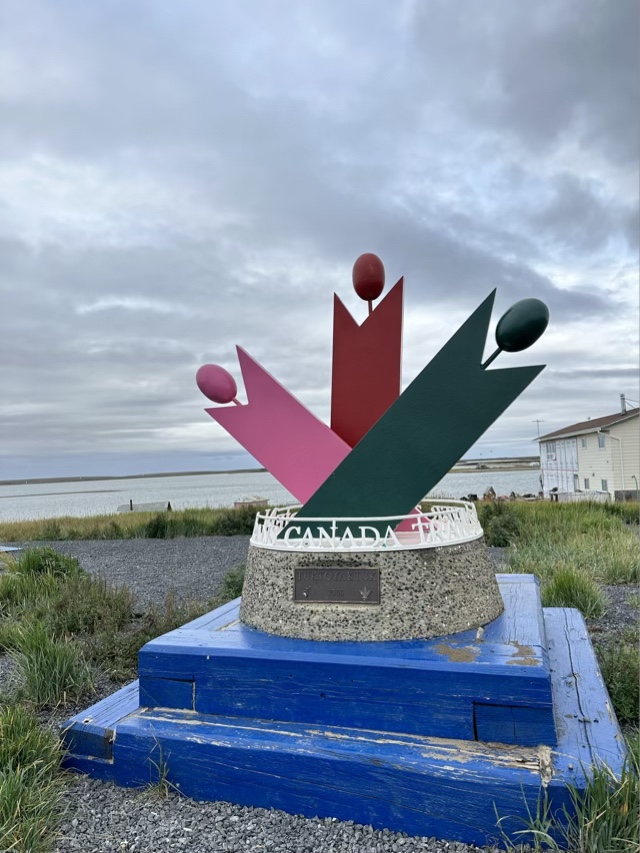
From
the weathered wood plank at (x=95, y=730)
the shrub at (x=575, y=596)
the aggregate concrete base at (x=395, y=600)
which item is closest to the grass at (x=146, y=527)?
the shrub at (x=575, y=596)

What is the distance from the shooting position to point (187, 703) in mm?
3320

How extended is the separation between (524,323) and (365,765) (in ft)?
7.53

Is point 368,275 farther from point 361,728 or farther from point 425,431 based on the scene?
point 361,728

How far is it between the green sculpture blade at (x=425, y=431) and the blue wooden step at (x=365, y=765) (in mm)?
1191

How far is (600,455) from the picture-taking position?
30.2 m

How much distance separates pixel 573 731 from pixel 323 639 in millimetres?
1276

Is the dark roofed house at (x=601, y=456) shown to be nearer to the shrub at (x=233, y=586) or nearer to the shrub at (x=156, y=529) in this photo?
the shrub at (x=156, y=529)

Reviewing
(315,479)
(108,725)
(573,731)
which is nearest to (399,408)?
(315,479)

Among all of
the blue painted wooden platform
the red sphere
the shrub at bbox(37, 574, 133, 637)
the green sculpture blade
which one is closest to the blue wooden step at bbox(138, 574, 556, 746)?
the blue painted wooden platform

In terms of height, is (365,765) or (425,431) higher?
(425,431)

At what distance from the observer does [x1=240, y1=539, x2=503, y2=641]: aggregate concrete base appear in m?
3.27

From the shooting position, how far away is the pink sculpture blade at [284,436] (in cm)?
411

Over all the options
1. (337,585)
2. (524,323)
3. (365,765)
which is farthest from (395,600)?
(524,323)

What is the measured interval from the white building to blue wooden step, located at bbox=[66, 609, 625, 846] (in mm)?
24345
